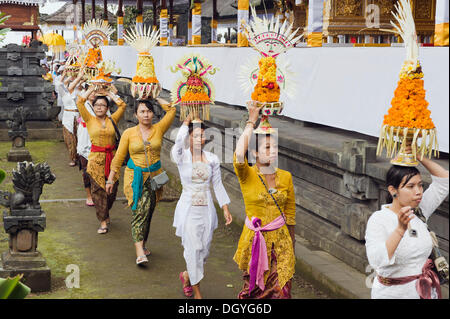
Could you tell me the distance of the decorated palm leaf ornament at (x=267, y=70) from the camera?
6.05 metres

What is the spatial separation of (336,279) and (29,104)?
1577 centimetres

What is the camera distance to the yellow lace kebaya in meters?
5.91

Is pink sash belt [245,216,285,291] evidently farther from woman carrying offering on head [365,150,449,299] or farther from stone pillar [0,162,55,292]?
stone pillar [0,162,55,292]

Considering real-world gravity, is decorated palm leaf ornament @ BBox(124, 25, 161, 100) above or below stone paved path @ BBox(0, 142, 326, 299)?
above

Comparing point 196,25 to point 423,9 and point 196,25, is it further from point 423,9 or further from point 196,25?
point 423,9

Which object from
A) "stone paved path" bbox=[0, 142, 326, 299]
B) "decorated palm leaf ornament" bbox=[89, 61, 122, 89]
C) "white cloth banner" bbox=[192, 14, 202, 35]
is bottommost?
"stone paved path" bbox=[0, 142, 326, 299]

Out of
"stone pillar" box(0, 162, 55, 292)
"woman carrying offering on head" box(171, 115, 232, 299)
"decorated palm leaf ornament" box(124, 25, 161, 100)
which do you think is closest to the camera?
"woman carrying offering on head" box(171, 115, 232, 299)

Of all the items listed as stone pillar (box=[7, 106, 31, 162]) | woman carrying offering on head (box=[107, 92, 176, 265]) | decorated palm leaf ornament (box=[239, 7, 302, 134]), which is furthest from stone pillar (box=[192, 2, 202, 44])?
decorated palm leaf ornament (box=[239, 7, 302, 134])

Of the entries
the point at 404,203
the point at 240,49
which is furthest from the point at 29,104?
the point at 404,203

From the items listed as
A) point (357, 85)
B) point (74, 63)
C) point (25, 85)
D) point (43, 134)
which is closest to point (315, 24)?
point (357, 85)

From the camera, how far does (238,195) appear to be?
1011cm

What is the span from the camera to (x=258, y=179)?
233 inches

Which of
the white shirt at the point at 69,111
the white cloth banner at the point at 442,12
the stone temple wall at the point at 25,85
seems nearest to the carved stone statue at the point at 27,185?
the white cloth banner at the point at 442,12

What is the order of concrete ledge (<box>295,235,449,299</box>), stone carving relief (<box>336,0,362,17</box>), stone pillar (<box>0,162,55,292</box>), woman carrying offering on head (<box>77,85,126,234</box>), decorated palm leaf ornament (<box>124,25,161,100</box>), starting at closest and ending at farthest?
1. concrete ledge (<box>295,235,449,299</box>)
2. stone pillar (<box>0,162,55,292</box>)
3. decorated palm leaf ornament (<box>124,25,161,100</box>)
4. woman carrying offering on head (<box>77,85,126,234</box>)
5. stone carving relief (<box>336,0,362,17</box>)
